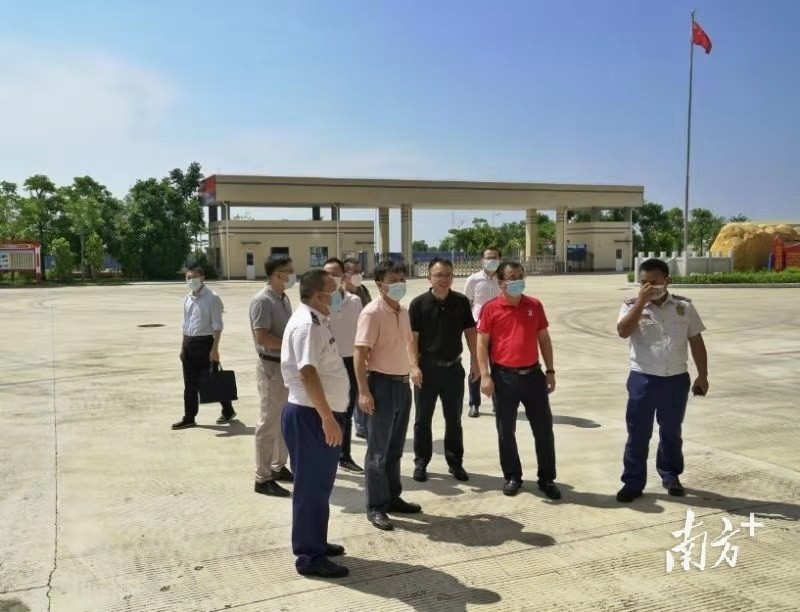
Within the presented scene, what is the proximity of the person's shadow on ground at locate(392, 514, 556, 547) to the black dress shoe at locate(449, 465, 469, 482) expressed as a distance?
0.78 m

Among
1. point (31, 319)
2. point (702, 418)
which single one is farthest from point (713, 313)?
point (31, 319)

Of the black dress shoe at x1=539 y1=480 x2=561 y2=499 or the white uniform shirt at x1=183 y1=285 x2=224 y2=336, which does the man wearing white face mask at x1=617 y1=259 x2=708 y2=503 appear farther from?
the white uniform shirt at x1=183 y1=285 x2=224 y2=336

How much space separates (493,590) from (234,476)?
9.05 feet

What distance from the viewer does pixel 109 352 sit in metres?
12.9

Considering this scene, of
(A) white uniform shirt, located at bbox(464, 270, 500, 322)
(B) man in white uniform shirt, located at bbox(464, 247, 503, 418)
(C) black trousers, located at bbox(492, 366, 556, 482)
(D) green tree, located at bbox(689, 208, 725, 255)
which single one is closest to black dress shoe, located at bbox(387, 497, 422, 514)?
(C) black trousers, located at bbox(492, 366, 556, 482)

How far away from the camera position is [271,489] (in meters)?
5.22

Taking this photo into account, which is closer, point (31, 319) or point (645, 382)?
point (645, 382)

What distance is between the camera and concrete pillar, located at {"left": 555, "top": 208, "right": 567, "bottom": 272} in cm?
5407

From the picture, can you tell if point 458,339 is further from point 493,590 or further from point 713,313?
point 713,313

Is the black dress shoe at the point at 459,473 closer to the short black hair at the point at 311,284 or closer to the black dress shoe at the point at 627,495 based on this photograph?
the black dress shoe at the point at 627,495

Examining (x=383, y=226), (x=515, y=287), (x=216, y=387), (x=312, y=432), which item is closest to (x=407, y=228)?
(x=383, y=226)

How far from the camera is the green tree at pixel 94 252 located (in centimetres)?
4747

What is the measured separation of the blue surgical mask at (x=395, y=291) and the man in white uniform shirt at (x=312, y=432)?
1062 mm

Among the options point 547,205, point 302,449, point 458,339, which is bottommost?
point 302,449
